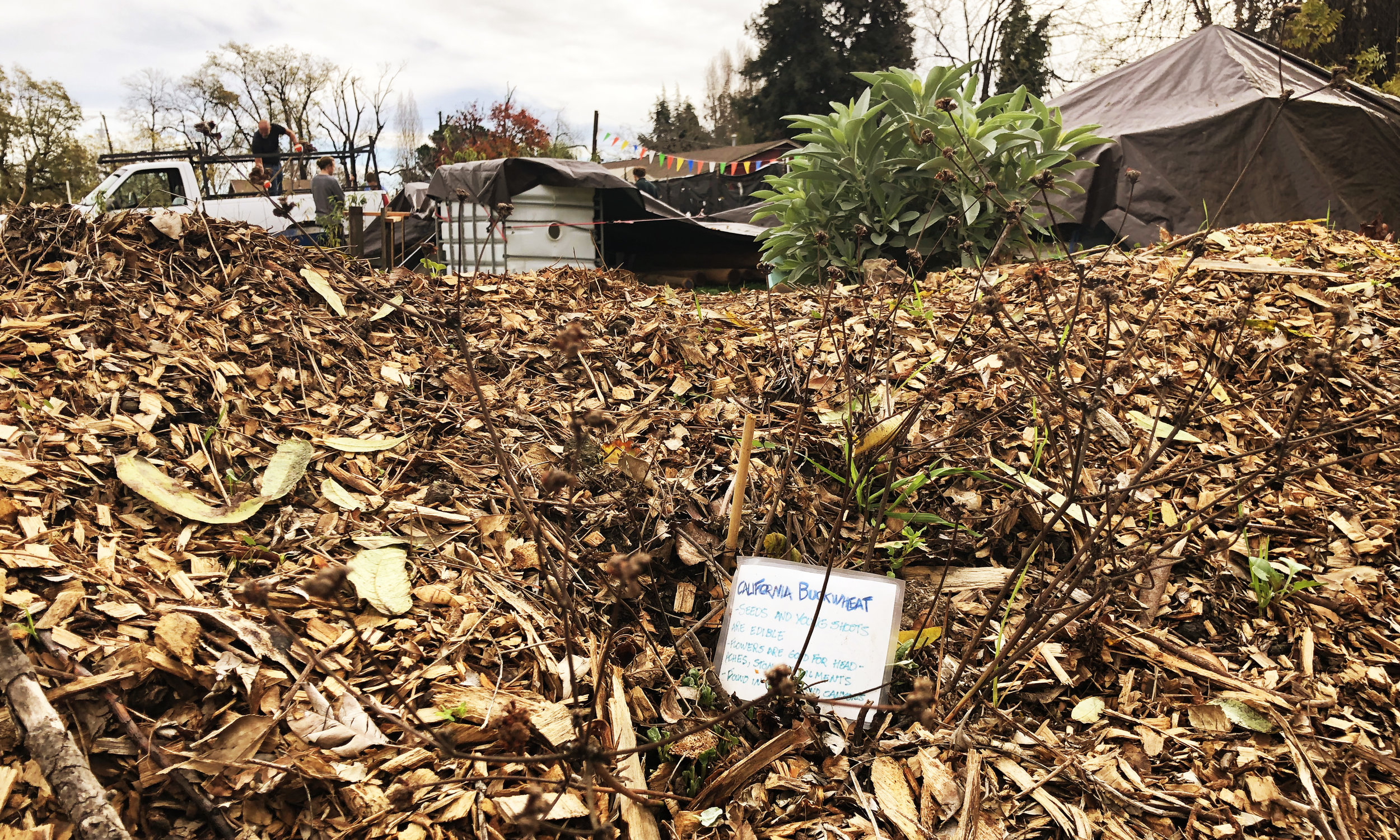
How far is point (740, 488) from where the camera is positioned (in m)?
1.87

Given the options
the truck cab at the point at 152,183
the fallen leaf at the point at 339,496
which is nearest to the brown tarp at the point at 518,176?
the truck cab at the point at 152,183

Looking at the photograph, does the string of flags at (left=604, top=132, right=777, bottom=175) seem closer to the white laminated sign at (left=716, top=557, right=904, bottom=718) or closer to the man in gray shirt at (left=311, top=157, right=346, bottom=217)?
the man in gray shirt at (left=311, top=157, right=346, bottom=217)

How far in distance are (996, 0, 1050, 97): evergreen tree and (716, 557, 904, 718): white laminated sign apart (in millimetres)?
29618

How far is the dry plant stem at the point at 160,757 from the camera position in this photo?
1.26 m

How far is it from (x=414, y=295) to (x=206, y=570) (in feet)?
6.38

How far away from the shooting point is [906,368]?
2.80m

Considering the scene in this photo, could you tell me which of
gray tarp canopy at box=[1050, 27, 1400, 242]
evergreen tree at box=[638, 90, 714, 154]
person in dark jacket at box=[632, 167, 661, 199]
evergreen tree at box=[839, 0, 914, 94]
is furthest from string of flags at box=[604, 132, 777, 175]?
evergreen tree at box=[638, 90, 714, 154]

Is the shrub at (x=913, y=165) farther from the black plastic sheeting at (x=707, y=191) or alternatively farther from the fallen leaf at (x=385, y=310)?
the black plastic sheeting at (x=707, y=191)

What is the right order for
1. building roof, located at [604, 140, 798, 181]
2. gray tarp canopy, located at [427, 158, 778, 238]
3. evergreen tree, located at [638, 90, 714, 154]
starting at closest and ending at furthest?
gray tarp canopy, located at [427, 158, 778, 238], building roof, located at [604, 140, 798, 181], evergreen tree, located at [638, 90, 714, 154]

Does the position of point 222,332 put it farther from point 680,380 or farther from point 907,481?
point 907,481

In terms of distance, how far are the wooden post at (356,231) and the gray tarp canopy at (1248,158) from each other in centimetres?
538

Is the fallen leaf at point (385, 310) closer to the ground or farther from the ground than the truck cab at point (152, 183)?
closer to the ground

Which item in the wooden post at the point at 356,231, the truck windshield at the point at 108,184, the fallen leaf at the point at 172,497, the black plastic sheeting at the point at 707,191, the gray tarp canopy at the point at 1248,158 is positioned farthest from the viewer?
the black plastic sheeting at the point at 707,191

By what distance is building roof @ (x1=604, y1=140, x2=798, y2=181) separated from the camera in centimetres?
A: 1868
